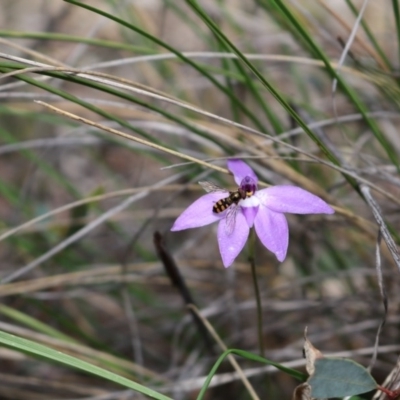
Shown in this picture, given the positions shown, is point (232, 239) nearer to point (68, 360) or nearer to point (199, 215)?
point (199, 215)

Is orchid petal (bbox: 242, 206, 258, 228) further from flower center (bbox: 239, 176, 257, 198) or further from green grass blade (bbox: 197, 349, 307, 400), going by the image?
green grass blade (bbox: 197, 349, 307, 400)

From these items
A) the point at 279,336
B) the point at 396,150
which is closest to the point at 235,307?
the point at 279,336

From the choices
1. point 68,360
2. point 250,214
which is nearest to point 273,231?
point 250,214

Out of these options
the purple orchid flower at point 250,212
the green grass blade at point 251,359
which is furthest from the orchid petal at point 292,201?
the green grass blade at point 251,359

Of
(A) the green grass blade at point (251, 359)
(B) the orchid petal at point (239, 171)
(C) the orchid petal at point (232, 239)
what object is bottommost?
(A) the green grass blade at point (251, 359)

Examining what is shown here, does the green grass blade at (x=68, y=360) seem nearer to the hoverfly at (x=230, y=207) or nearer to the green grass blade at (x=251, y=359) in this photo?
the green grass blade at (x=251, y=359)

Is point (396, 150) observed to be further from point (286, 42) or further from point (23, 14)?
point (23, 14)

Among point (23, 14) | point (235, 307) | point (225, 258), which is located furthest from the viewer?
point (23, 14)
